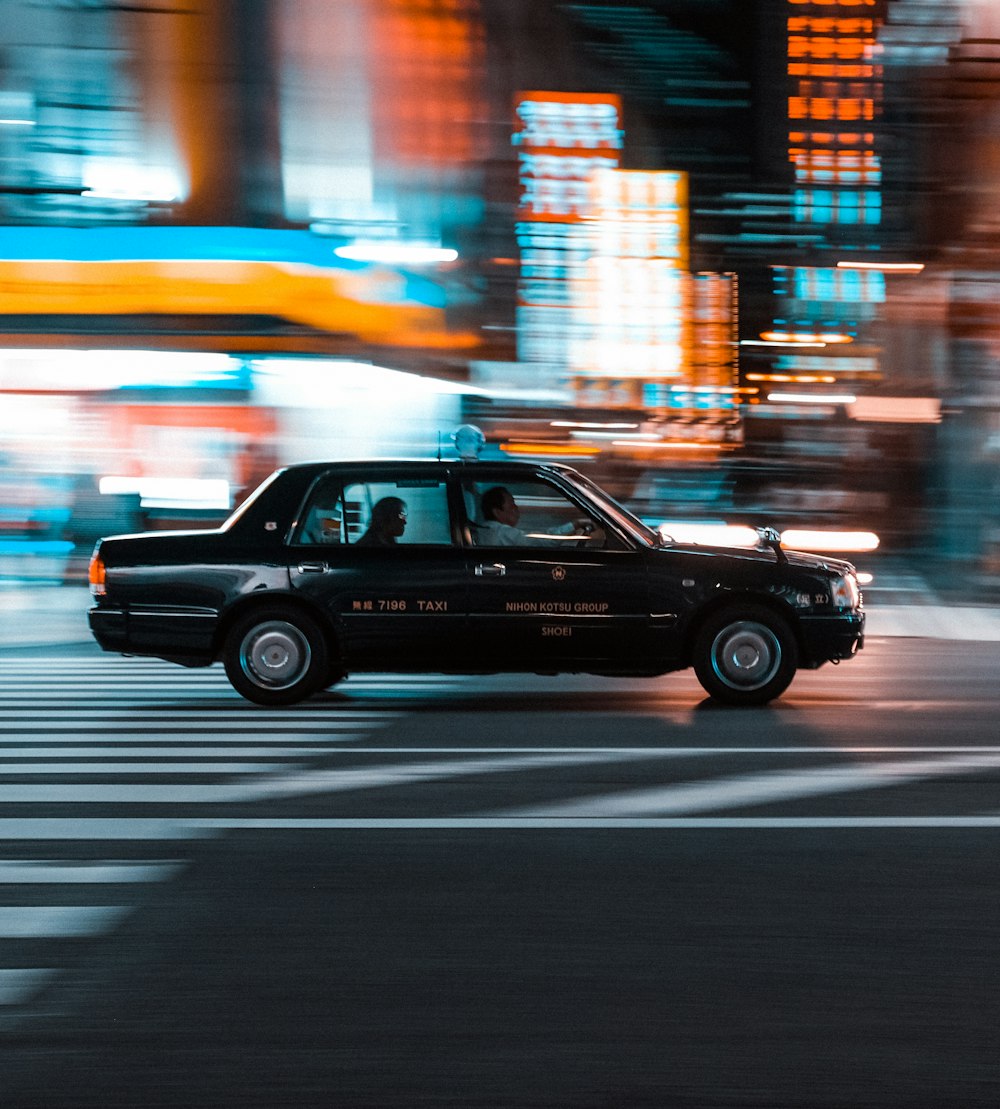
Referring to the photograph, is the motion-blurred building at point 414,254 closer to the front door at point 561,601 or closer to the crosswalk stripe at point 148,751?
the front door at point 561,601

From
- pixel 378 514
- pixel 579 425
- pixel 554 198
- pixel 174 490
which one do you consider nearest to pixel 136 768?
pixel 378 514

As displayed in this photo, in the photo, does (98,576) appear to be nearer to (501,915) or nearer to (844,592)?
(844,592)

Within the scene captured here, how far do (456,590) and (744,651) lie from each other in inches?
70.4

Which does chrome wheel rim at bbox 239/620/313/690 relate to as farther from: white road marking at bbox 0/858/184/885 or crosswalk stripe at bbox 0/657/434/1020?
white road marking at bbox 0/858/184/885

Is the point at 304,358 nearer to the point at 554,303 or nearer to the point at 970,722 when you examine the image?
the point at 554,303

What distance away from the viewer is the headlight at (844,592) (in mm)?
9656

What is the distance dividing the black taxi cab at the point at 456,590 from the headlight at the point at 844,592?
0.04 ft

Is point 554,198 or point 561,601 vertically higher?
point 554,198

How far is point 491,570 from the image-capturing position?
31.1ft

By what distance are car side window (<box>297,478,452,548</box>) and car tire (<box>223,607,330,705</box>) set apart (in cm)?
52

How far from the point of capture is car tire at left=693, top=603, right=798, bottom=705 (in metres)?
9.57

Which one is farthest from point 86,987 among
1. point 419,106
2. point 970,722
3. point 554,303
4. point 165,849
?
point 554,303

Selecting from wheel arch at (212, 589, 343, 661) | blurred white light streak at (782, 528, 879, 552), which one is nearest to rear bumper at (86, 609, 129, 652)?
wheel arch at (212, 589, 343, 661)

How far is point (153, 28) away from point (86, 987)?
2921cm
